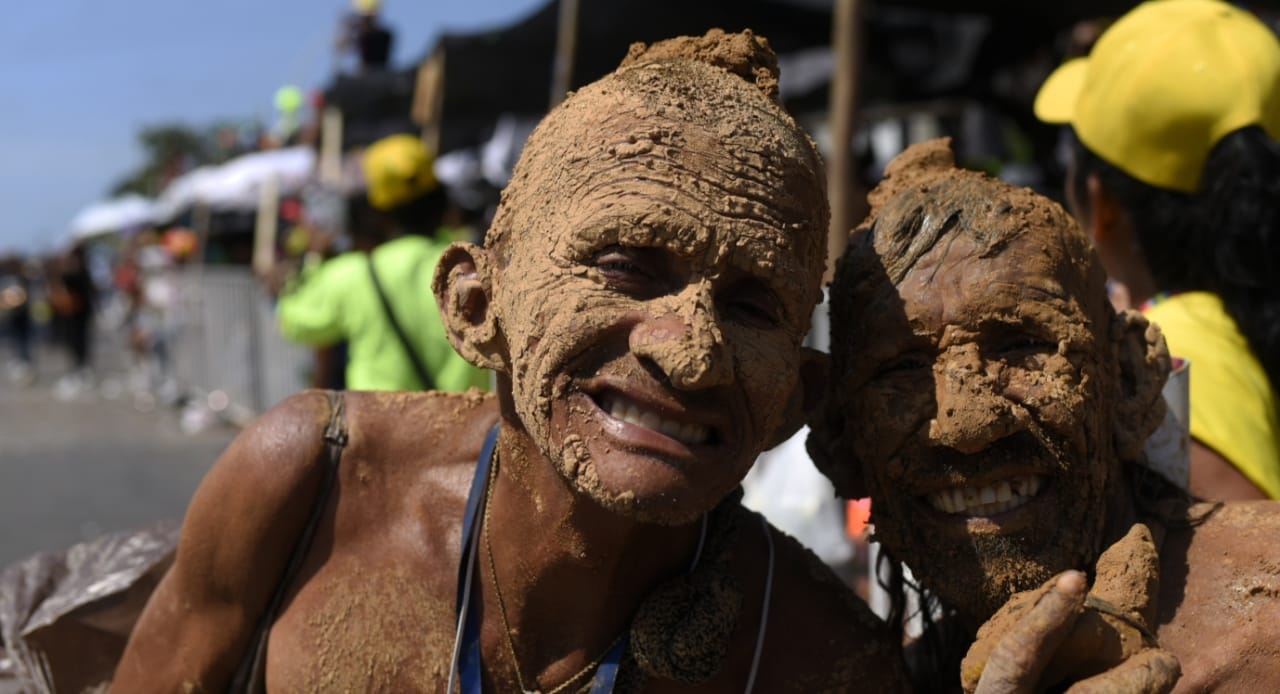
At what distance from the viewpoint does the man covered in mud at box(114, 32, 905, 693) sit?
1.86 meters

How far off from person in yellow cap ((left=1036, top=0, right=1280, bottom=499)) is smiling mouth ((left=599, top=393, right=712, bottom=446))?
1.12m

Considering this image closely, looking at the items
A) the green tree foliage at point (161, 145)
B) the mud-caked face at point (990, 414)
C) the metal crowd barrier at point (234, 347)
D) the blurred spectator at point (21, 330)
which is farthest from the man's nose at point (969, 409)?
the green tree foliage at point (161, 145)

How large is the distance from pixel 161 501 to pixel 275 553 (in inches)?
312

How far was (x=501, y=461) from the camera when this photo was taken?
2240 mm

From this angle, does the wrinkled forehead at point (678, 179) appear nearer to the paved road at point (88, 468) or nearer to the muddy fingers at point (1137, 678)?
the muddy fingers at point (1137, 678)

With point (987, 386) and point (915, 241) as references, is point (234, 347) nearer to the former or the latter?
point (915, 241)

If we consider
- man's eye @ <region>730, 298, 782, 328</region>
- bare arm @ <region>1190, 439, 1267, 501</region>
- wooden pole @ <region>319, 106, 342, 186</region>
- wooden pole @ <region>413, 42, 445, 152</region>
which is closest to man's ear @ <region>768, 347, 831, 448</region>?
man's eye @ <region>730, 298, 782, 328</region>

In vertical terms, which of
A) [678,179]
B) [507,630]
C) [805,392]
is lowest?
[507,630]

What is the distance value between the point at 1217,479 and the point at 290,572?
1.68m

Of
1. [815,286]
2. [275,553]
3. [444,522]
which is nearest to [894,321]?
[815,286]

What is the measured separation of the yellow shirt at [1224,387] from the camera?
245cm

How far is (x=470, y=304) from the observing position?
2.13 meters

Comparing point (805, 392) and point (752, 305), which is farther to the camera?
point (805, 392)

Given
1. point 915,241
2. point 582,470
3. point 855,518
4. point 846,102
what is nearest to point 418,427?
point 582,470
